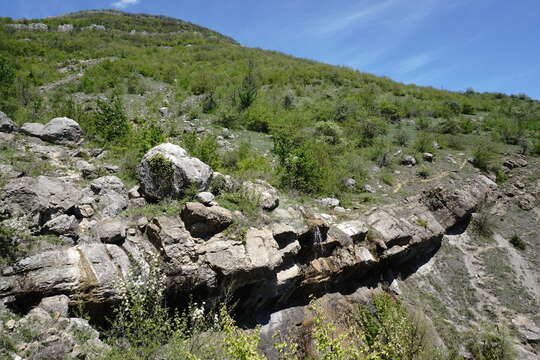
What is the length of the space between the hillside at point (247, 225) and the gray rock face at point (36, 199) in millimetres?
27

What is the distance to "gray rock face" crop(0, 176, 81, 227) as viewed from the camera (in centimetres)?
484

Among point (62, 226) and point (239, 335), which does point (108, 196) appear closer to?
point (62, 226)

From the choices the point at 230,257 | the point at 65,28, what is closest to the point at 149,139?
the point at 230,257

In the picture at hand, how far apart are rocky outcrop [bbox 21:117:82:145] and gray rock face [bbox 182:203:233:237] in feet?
16.1

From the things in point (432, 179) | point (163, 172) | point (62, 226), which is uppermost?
point (432, 179)

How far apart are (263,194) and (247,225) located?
3.86 ft

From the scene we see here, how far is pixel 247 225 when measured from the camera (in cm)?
591

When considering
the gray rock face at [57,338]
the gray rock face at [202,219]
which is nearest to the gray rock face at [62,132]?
the gray rock face at [202,219]

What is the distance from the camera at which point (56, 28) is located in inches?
986

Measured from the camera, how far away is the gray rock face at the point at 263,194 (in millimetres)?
6707

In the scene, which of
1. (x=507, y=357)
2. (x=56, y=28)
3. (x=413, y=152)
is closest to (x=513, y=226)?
(x=413, y=152)

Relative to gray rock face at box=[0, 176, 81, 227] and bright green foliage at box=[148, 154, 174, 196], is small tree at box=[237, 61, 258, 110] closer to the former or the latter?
bright green foliage at box=[148, 154, 174, 196]

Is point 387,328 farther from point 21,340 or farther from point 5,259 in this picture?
point 5,259

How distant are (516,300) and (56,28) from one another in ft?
115
